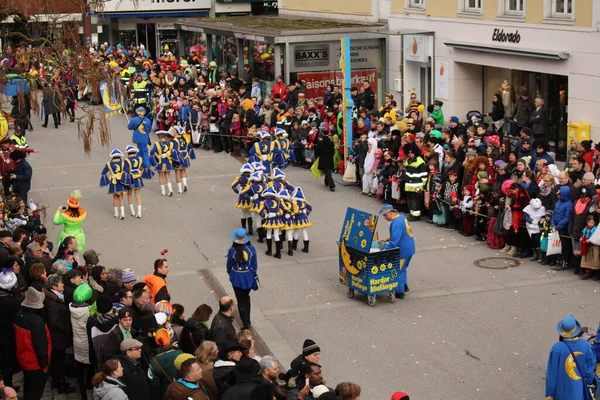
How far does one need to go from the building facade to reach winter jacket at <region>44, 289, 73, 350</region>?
14.1 meters

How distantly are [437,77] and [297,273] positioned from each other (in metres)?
12.6

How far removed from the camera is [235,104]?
28484 mm

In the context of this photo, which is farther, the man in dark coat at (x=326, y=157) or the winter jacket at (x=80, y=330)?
the man in dark coat at (x=326, y=157)

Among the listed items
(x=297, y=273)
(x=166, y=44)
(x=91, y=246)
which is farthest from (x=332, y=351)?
(x=166, y=44)

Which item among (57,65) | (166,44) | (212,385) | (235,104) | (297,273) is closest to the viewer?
(212,385)

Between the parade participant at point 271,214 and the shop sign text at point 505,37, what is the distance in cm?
945

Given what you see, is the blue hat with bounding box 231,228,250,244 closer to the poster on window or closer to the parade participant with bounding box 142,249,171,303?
the parade participant with bounding box 142,249,171,303

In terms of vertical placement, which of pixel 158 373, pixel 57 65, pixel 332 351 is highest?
pixel 57 65

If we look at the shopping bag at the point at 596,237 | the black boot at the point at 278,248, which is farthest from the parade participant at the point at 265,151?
the shopping bag at the point at 596,237

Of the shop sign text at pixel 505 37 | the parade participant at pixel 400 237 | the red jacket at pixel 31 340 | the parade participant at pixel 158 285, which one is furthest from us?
the shop sign text at pixel 505 37

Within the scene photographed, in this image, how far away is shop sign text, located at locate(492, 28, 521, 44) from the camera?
81.7ft

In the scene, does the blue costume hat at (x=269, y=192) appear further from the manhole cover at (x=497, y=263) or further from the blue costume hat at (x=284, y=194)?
the manhole cover at (x=497, y=263)

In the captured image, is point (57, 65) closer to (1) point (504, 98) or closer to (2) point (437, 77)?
(1) point (504, 98)

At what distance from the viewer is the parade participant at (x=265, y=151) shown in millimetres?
21236
